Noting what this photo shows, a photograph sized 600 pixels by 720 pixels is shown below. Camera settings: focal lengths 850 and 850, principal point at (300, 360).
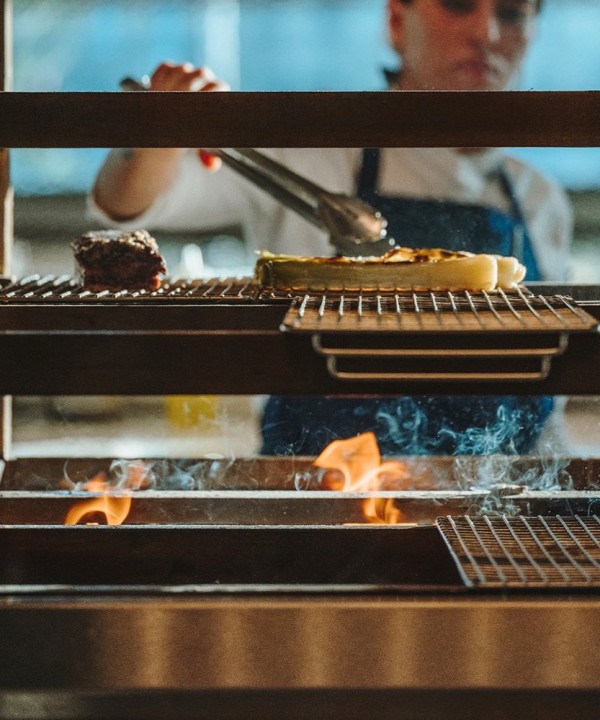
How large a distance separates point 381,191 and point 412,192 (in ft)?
0.27

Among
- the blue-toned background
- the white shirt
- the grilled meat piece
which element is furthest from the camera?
the blue-toned background

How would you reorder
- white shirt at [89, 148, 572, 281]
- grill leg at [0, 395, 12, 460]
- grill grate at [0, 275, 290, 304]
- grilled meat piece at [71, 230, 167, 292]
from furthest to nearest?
white shirt at [89, 148, 572, 281] < grill leg at [0, 395, 12, 460] < grilled meat piece at [71, 230, 167, 292] < grill grate at [0, 275, 290, 304]

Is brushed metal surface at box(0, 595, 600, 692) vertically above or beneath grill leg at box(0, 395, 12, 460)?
beneath

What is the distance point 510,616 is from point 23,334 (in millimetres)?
622

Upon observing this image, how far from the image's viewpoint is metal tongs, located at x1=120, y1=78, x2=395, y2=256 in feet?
5.52

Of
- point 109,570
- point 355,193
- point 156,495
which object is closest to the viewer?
point 109,570

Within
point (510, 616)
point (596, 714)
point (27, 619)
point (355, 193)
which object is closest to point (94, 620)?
point (27, 619)

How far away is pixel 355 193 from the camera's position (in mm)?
2186

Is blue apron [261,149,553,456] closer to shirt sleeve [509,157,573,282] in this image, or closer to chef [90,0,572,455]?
chef [90,0,572,455]

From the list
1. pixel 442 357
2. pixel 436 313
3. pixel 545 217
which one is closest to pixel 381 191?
pixel 545 217

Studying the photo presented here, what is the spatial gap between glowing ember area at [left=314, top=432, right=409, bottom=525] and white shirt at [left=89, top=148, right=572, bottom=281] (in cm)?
68

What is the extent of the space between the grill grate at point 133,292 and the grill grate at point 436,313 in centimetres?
14

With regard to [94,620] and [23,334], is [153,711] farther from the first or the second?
[23,334]

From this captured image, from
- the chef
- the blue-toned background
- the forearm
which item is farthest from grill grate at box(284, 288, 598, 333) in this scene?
the blue-toned background
